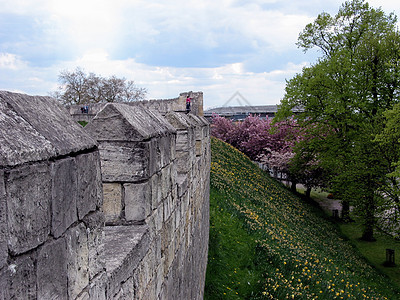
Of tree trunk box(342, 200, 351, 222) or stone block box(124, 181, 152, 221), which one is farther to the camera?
tree trunk box(342, 200, 351, 222)

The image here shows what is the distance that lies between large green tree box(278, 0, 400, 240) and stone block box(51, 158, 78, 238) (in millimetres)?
16134

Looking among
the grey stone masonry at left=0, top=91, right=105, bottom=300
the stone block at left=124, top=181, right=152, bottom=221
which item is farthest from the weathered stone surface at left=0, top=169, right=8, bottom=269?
the stone block at left=124, top=181, right=152, bottom=221

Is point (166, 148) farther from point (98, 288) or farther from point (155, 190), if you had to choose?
point (98, 288)

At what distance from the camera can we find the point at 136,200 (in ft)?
8.55

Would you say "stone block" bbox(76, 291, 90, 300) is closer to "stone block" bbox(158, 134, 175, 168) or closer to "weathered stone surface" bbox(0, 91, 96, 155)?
"weathered stone surface" bbox(0, 91, 96, 155)

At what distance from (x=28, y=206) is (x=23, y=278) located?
22 centimetres

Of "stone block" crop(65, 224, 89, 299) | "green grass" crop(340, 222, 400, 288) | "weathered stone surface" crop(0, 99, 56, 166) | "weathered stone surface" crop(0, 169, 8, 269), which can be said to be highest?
"weathered stone surface" crop(0, 99, 56, 166)

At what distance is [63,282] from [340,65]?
19.1 metres

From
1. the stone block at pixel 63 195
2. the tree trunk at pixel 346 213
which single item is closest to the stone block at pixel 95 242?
the stone block at pixel 63 195

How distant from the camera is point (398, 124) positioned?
46.7ft

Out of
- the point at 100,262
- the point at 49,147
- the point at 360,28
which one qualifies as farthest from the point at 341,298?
the point at 360,28

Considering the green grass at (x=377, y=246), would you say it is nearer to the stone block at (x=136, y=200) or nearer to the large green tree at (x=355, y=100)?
the large green tree at (x=355, y=100)

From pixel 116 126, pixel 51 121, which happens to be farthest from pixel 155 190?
pixel 51 121

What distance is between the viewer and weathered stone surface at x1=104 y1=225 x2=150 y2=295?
199cm
